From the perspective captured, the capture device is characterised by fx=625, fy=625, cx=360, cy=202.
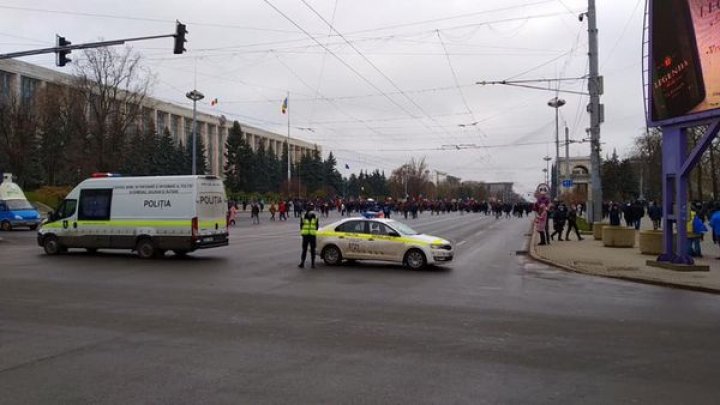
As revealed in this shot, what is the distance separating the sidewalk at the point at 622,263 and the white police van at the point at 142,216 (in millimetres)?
10247

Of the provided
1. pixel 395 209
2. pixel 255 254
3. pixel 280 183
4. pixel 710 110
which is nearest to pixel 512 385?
pixel 710 110

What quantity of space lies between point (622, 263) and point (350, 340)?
12296mm

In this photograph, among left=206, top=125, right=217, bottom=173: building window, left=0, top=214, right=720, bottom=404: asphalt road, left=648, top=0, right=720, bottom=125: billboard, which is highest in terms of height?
left=206, top=125, right=217, bottom=173: building window

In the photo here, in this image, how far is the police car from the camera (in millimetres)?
16422

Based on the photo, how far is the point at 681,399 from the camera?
542 centimetres

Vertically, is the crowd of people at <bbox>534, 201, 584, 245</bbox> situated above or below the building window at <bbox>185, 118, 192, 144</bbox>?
below

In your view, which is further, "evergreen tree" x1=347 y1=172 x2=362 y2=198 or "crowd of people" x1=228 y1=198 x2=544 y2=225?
"evergreen tree" x1=347 y1=172 x2=362 y2=198

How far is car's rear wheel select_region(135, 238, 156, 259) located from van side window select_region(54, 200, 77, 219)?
282 cm

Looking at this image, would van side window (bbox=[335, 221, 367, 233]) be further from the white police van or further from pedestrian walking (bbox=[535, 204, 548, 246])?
pedestrian walking (bbox=[535, 204, 548, 246])

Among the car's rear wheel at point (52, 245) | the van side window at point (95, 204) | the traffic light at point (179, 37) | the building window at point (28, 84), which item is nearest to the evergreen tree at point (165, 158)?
the building window at point (28, 84)

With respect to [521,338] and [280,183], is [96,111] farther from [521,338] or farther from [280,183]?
[280,183]

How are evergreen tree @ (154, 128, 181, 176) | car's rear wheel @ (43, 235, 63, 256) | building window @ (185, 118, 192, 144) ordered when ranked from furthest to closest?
building window @ (185, 118, 192, 144) < evergreen tree @ (154, 128, 181, 176) < car's rear wheel @ (43, 235, 63, 256)

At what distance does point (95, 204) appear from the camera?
64.2 ft

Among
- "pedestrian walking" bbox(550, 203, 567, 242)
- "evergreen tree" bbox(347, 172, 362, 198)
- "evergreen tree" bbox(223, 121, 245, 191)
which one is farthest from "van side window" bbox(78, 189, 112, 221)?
"evergreen tree" bbox(347, 172, 362, 198)
